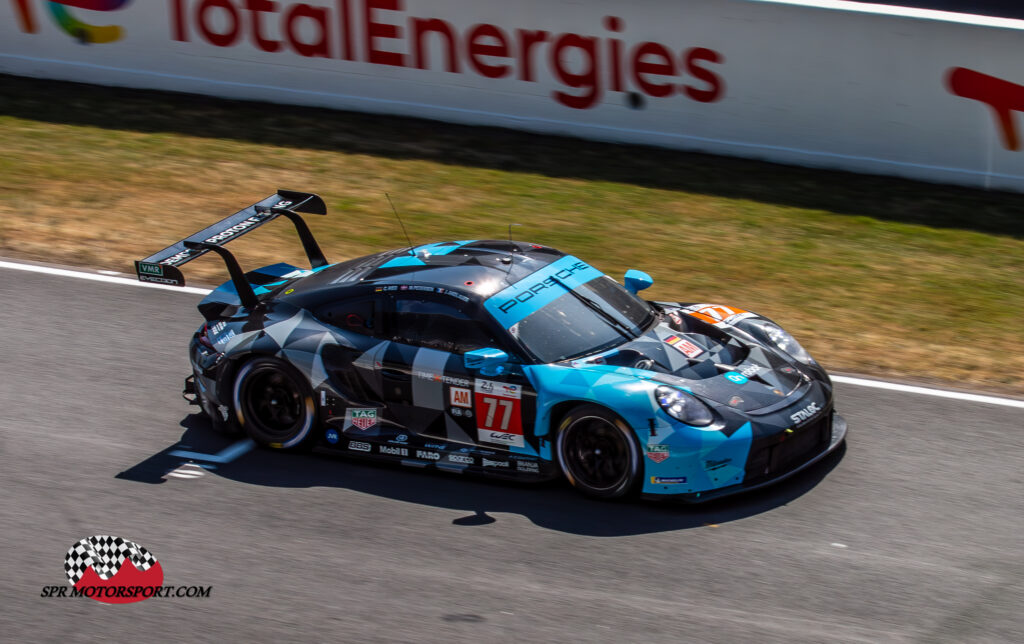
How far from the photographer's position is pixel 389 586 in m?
6.35

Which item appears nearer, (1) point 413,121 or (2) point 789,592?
(2) point 789,592

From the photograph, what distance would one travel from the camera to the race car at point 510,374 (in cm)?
691

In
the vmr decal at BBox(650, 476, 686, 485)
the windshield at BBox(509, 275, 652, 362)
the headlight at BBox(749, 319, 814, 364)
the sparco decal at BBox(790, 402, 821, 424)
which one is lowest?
the vmr decal at BBox(650, 476, 686, 485)

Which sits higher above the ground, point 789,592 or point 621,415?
point 621,415

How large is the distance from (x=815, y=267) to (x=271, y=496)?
251 inches

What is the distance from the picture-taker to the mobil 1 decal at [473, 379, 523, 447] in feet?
23.5

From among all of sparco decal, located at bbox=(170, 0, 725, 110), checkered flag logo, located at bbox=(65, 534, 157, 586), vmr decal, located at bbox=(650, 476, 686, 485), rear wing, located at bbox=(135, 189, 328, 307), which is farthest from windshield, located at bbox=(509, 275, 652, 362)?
sparco decal, located at bbox=(170, 0, 725, 110)

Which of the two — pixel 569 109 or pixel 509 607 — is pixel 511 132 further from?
pixel 509 607

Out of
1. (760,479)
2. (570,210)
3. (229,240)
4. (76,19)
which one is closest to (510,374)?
(760,479)

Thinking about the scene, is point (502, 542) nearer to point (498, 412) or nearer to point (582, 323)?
point (498, 412)

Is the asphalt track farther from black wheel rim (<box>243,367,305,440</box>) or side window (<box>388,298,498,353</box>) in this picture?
side window (<box>388,298,498,353</box>)

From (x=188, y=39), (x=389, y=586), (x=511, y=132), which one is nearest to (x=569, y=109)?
(x=511, y=132)

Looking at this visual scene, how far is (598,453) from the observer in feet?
23.1

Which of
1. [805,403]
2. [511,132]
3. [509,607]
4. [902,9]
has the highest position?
[902,9]
